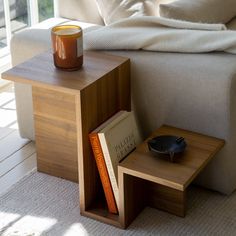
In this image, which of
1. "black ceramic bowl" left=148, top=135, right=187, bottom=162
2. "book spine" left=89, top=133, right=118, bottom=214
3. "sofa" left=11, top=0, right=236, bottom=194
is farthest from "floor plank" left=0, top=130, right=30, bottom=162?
"black ceramic bowl" left=148, top=135, right=187, bottom=162

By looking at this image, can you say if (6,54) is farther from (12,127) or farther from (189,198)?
(189,198)

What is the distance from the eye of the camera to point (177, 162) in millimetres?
1930

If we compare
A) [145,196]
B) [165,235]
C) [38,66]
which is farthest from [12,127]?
[165,235]

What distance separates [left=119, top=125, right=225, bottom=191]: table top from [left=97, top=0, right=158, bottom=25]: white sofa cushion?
68cm

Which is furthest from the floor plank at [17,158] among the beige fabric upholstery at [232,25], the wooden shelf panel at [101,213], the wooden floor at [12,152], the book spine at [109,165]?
the beige fabric upholstery at [232,25]

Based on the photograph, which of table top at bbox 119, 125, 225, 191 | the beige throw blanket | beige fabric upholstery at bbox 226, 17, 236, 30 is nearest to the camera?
table top at bbox 119, 125, 225, 191

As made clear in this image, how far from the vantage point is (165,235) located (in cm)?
197

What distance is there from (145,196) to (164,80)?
414 mm

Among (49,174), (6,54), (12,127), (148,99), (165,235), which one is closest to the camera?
(165,235)

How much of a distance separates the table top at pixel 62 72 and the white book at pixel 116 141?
173mm

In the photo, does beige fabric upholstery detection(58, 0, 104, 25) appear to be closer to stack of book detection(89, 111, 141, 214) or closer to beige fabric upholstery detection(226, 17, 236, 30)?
beige fabric upholstery detection(226, 17, 236, 30)

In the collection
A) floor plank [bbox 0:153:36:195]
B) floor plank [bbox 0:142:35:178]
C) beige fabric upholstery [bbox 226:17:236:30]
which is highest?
beige fabric upholstery [bbox 226:17:236:30]

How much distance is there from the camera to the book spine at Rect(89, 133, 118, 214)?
195cm

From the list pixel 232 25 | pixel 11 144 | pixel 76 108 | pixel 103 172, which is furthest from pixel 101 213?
pixel 232 25
